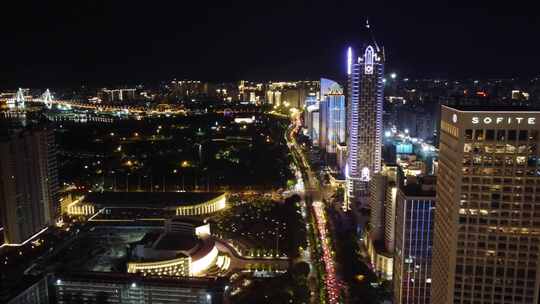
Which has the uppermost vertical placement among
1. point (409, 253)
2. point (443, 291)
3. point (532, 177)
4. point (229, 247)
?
point (532, 177)

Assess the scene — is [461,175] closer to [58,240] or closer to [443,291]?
[443,291]

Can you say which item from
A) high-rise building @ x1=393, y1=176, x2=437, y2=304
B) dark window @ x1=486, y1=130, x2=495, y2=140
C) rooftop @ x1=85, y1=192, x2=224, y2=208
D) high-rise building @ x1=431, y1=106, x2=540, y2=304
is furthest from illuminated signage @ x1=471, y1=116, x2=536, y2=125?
rooftop @ x1=85, y1=192, x2=224, y2=208

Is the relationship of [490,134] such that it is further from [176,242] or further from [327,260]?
[176,242]

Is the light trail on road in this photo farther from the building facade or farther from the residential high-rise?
the residential high-rise

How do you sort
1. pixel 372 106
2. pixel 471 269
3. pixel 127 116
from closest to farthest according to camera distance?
pixel 471 269
pixel 372 106
pixel 127 116

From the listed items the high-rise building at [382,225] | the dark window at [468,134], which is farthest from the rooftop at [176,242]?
the dark window at [468,134]

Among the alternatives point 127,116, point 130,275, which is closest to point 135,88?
point 127,116
